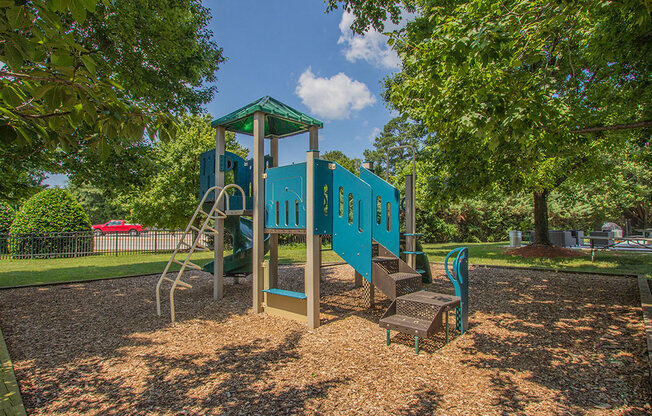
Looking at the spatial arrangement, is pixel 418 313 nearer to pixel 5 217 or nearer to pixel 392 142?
pixel 5 217

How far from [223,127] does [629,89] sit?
25.4 feet

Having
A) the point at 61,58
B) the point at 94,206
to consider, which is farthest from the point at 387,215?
the point at 94,206

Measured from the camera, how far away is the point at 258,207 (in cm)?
600

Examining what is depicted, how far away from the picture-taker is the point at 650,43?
5227 millimetres

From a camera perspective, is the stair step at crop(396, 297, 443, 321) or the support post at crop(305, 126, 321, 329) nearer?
the stair step at crop(396, 297, 443, 321)

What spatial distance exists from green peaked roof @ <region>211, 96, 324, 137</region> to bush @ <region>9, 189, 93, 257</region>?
40.0 ft

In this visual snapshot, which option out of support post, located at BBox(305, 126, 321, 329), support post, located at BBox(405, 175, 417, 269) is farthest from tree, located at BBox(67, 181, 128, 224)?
support post, located at BBox(305, 126, 321, 329)

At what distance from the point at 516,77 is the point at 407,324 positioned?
427 cm

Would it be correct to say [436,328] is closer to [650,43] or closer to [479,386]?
[479,386]

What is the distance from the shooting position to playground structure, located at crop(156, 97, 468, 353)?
481 centimetres

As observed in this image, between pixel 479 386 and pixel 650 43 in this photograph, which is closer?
pixel 479 386

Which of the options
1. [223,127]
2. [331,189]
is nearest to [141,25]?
[223,127]

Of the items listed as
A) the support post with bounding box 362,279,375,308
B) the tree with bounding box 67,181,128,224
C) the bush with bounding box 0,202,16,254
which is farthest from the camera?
the tree with bounding box 67,181,128,224

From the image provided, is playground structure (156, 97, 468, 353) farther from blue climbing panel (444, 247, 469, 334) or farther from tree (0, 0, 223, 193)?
tree (0, 0, 223, 193)
